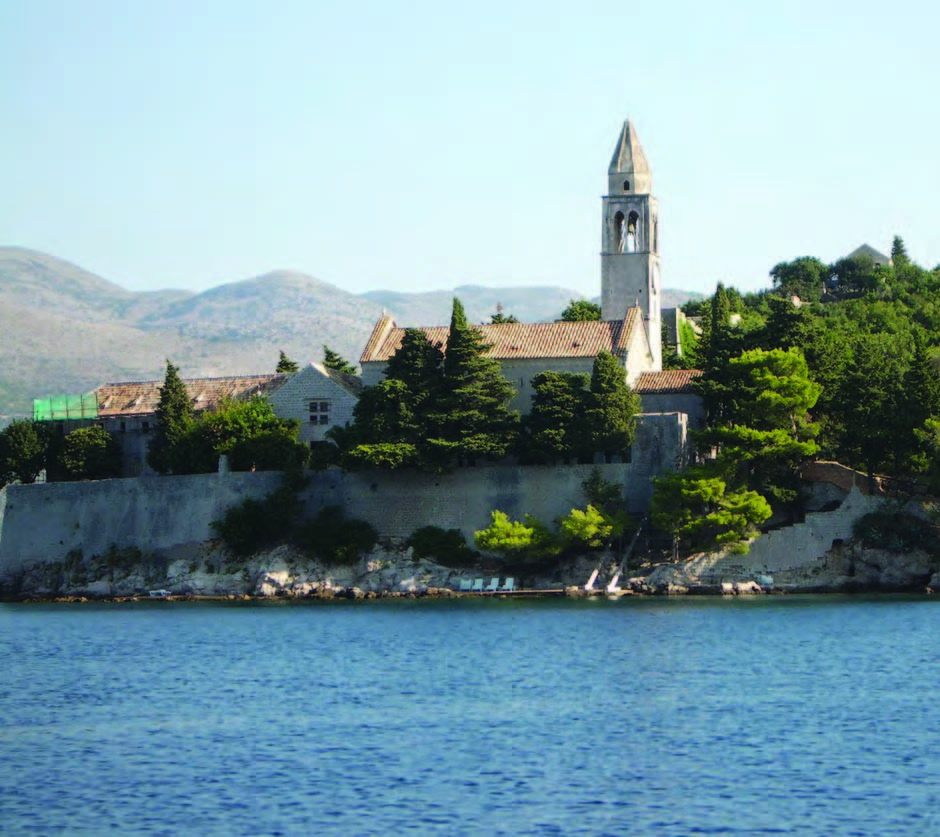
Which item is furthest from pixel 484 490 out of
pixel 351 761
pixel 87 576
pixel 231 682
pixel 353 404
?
pixel 351 761

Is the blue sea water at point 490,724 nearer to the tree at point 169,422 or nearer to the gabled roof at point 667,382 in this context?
the gabled roof at point 667,382

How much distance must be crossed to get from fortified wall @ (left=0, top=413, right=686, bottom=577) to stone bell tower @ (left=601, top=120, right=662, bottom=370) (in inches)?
416

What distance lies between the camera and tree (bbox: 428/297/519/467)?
2325 inches

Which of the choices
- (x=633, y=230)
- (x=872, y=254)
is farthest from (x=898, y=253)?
(x=633, y=230)

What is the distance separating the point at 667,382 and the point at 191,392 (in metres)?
19.5

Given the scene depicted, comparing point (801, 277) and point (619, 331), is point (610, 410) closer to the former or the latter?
point (619, 331)

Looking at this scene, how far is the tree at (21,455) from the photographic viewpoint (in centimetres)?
6931

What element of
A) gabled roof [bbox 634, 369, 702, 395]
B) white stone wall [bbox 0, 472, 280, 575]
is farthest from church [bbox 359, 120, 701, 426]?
white stone wall [bbox 0, 472, 280, 575]

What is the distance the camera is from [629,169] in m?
68.2

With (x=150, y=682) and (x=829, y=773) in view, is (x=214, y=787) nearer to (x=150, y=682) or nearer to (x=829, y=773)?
(x=829, y=773)

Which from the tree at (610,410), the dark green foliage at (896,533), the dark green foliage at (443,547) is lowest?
the dark green foliage at (443,547)

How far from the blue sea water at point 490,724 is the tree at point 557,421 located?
7.78 metres

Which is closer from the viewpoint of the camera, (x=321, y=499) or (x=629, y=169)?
(x=321, y=499)

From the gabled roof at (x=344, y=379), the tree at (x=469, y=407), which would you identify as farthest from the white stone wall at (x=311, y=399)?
the tree at (x=469, y=407)
